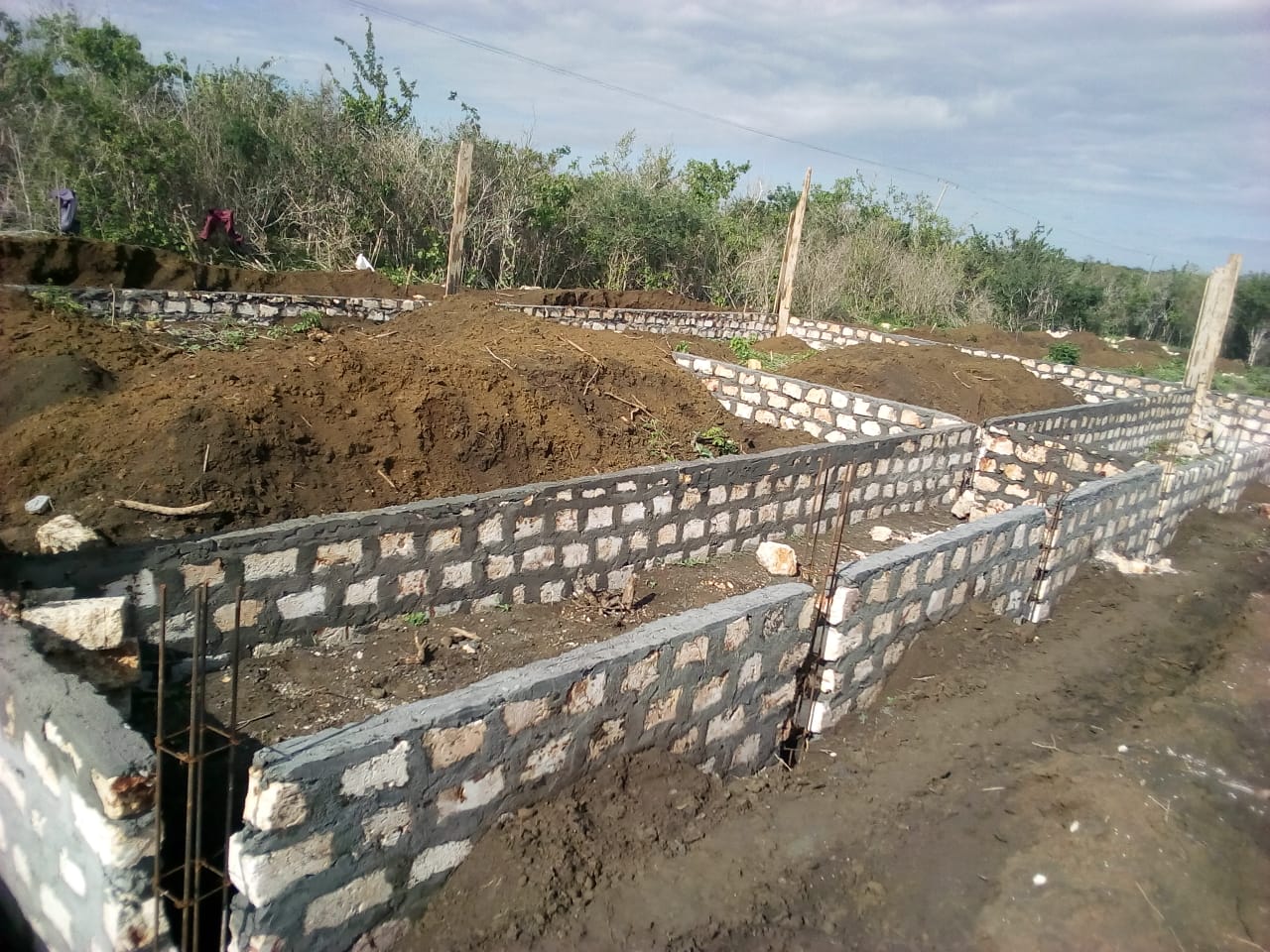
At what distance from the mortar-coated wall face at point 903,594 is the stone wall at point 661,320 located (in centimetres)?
980

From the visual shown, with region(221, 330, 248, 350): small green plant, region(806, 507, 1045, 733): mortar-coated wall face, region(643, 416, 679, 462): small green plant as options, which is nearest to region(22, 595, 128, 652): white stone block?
region(806, 507, 1045, 733): mortar-coated wall face

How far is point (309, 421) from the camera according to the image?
6.83m

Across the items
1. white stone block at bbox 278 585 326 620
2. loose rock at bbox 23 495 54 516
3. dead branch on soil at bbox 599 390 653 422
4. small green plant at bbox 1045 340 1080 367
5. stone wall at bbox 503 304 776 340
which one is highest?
small green plant at bbox 1045 340 1080 367

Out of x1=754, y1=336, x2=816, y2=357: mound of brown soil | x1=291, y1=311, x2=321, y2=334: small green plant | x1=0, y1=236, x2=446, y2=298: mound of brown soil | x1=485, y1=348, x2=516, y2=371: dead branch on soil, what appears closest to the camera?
x1=485, y1=348, x2=516, y2=371: dead branch on soil

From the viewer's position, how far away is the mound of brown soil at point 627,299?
1877cm

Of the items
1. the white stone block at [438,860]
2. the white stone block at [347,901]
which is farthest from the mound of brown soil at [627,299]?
the white stone block at [347,901]

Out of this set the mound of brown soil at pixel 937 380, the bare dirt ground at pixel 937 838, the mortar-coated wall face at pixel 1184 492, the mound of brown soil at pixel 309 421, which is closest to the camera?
the bare dirt ground at pixel 937 838

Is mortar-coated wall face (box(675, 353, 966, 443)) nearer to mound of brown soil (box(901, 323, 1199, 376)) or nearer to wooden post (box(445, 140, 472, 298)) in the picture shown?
wooden post (box(445, 140, 472, 298))

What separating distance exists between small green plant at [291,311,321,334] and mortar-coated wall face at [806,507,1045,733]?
9491mm

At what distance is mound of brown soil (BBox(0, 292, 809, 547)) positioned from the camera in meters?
5.75

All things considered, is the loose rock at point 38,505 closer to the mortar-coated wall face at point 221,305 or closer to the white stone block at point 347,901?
the white stone block at point 347,901

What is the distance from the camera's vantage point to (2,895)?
323 centimetres

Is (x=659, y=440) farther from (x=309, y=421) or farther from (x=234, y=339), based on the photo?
(x=234, y=339)

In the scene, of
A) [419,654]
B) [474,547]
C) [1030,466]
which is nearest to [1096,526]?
[1030,466]
